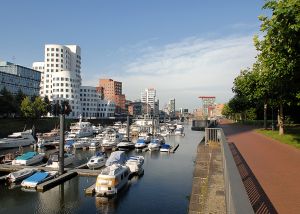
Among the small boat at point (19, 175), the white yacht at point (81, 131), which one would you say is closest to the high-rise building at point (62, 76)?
the white yacht at point (81, 131)

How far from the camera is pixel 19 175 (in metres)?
39.9

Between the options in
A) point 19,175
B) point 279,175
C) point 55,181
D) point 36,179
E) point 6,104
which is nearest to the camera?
point 279,175

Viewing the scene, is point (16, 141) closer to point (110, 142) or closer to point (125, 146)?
point (110, 142)

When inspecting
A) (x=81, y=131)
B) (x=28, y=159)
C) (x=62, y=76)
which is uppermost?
(x=62, y=76)

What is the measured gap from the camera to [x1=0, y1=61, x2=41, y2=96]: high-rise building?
147 meters

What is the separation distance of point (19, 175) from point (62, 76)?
128595mm

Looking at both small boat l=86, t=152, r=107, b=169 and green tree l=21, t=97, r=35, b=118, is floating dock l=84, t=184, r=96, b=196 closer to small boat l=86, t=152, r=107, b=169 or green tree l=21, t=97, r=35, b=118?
small boat l=86, t=152, r=107, b=169

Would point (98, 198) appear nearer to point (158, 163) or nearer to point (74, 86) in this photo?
point (158, 163)

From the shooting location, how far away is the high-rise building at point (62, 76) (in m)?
162

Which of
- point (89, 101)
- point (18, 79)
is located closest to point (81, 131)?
point (18, 79)

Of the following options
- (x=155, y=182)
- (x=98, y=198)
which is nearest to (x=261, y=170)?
(x=98, y=198)

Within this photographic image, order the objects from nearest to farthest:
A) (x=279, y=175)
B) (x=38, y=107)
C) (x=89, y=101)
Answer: (x=279, y=175) → (x=38, y=107) → (x=89, y=101)

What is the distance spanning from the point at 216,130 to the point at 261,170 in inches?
1187

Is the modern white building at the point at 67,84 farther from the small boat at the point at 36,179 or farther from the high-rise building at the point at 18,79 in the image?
the small boat at the point at 36,179
